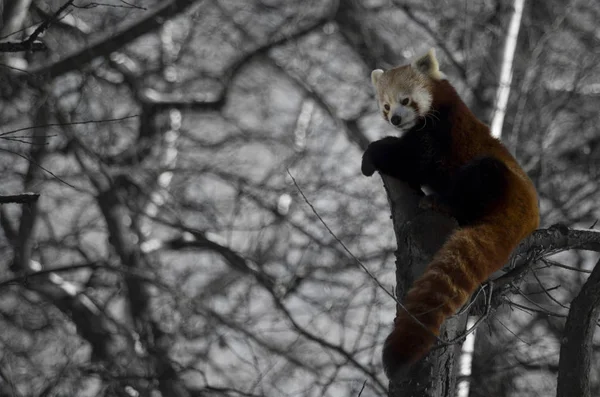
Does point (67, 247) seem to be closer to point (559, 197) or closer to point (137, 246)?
point (137, 246)

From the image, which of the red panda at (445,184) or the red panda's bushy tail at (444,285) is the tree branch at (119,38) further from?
the red panda's bushy tail at (444,285)

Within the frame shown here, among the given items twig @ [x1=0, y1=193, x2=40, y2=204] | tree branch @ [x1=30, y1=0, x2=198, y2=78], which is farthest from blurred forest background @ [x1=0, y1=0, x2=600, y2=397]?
twig @ [x1=0, y1=193, x2=40, y2=204]

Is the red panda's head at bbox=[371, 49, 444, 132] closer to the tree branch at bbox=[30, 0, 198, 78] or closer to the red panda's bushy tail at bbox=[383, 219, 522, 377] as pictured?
the red panda's bushy tail at bbox=[383, 219, 522, 377]

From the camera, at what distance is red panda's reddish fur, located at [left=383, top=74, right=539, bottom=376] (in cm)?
290

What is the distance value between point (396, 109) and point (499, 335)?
5.85 metres

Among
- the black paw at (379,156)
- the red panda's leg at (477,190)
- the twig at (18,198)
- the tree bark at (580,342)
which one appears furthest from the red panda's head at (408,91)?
the twig at (18,198)

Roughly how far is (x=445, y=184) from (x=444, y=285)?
3.94ft

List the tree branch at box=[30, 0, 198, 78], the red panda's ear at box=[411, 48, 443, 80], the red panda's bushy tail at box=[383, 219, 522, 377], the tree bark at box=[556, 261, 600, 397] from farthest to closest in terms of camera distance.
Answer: the tree branch at box=[30, 0, 198, 78] → the red panda's ear at box=[411, 48, 443, 80] → the tree bark at box=[556, 261, 600, 397] → the red panda's bushy tail at box=[383, 219, 522, 377]

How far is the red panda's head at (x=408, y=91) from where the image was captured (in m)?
4.62

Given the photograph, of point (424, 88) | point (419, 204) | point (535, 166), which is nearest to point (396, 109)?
point (424, 88)

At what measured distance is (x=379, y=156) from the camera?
432cm

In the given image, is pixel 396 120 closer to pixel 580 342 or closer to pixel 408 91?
pixel 408 91

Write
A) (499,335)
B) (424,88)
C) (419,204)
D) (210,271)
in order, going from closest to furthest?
(419,204)
(424,88)
(499,335)
(210,271)

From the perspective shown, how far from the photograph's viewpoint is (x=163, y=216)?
434 inches
